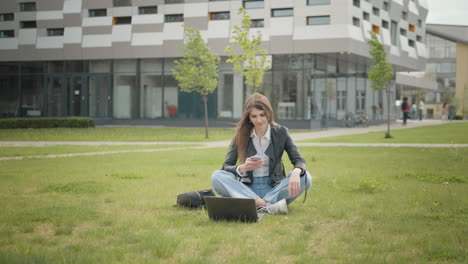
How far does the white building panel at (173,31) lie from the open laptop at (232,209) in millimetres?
34117

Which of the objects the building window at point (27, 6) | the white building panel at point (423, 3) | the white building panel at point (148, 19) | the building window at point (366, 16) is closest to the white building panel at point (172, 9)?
the white building panel at point (148, 19)

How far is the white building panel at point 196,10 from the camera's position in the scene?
38781 mm

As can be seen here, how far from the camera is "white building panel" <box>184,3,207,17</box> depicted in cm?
3878

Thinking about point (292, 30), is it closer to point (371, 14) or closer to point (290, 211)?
point (371, 14)

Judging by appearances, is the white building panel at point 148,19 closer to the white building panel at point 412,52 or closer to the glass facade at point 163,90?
the glass facade at point 163,90

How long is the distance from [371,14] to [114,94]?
20989 mm

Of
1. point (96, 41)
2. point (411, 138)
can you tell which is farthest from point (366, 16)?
point (96, 41)

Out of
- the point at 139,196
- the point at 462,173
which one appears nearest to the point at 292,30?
the point at 462,173

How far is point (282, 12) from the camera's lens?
121 feet

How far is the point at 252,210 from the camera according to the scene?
235 inches

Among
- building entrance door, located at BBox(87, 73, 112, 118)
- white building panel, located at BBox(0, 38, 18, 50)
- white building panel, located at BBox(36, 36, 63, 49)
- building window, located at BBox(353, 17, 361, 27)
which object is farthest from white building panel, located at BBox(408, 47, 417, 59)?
white building panel, located at BBox(0, 38, 18, 50)

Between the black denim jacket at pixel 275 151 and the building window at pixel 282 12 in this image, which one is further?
the building window at pixel 282 12

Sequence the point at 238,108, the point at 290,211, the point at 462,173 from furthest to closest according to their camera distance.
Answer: the point at 238,108, the point at 462,173, the point at 290,211

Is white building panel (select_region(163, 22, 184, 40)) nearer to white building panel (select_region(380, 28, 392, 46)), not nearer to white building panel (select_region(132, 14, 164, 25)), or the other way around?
white building panel (select_region(132, 14, 164, 25))
